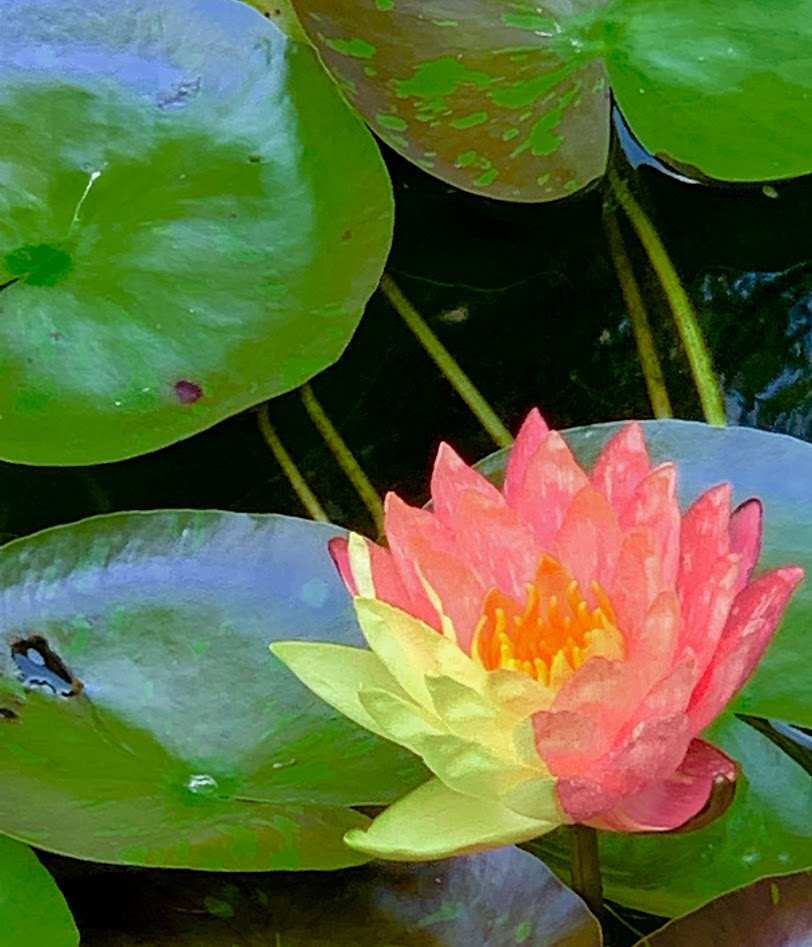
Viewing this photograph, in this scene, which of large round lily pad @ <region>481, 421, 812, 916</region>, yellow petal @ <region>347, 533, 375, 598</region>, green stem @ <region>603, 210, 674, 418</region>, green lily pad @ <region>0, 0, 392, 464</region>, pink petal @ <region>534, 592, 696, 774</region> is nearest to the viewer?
pink petal @ <region>534, 592, 696, 774</region>

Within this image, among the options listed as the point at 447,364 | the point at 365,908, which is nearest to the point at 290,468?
the point at 447,364

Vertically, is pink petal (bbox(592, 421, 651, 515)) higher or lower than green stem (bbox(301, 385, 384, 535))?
higher

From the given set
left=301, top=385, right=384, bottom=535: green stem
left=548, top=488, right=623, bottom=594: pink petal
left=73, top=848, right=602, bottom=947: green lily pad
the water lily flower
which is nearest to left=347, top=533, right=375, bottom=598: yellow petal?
the water lily flower

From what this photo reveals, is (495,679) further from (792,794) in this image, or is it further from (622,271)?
(622,271)

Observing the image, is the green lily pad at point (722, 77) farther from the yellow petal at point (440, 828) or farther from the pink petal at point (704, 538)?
the yellow petal at point (440, 828)

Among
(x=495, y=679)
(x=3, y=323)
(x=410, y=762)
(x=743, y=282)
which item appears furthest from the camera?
(x=743, y=282)

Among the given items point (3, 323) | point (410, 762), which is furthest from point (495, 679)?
point (3, 323)

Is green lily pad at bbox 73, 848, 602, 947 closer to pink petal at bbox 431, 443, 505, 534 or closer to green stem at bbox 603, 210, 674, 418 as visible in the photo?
pink petal at bbox 431, 443, 505, 534
